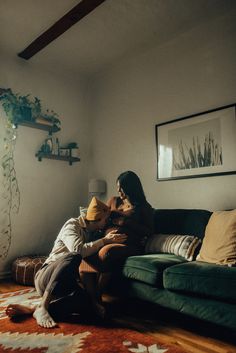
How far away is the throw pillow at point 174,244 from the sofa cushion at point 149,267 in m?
0.08

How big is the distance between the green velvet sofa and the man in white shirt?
37 centimetres

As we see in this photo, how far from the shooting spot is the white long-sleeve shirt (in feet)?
7.54

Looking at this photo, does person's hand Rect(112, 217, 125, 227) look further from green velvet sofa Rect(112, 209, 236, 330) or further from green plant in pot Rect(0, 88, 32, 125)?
green plant in pot Rect(0, 88, 32, 125)

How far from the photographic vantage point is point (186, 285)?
1.97m

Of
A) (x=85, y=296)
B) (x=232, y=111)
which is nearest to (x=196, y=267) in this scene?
(x=85, y=296)

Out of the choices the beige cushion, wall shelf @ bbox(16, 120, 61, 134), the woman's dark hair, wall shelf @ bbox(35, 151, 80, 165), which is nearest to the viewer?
the beige cushion

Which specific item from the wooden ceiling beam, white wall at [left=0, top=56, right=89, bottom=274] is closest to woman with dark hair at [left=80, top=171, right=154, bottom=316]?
white wall at [left=0, top=56, right=89, bottom=274]

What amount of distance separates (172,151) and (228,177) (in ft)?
2.35

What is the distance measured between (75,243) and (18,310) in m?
0.61

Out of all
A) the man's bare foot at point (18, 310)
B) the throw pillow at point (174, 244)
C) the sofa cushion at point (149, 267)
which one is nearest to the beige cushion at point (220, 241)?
the throw pillow at point (174, 244)

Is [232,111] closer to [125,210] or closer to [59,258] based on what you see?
[125,210]

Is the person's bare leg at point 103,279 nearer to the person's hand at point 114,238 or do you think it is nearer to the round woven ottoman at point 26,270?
the person's hand at point 114,238

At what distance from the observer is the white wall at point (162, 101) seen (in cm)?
307

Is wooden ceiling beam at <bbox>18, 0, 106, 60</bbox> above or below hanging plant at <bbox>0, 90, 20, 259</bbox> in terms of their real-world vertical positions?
above
